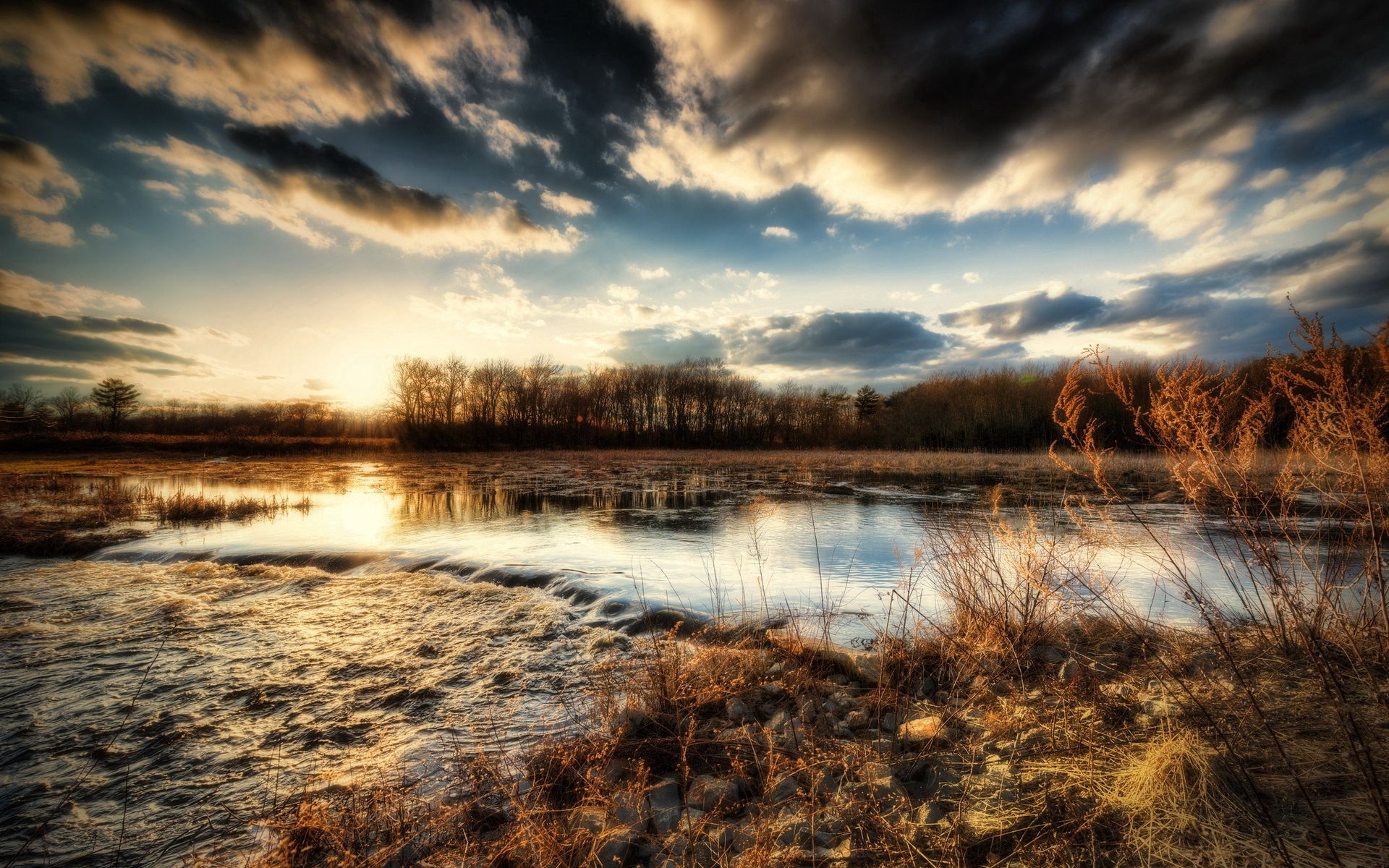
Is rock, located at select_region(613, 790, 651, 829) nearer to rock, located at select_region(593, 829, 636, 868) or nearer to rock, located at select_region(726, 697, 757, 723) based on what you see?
rock, located at select_region(593, 829, 636, 868)

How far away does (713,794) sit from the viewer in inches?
118

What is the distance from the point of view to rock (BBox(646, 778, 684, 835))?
2875mm

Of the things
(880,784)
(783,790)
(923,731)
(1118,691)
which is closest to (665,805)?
(783,790)

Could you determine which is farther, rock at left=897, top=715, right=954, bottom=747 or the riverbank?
rock at left=897, top=715, right=954, bottom=747

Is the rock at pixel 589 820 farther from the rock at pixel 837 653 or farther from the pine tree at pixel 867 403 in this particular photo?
the pine tree at pixel 867 403

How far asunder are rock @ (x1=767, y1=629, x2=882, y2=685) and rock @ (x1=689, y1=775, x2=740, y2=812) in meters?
1.84

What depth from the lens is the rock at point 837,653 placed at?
4.58m

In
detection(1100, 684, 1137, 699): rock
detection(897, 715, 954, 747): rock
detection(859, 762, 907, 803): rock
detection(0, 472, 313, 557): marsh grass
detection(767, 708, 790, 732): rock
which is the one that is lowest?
detection(0, 472, 313, 557): marsh grass

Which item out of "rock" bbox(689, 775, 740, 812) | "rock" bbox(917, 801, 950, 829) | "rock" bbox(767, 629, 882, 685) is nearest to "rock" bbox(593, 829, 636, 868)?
"rock" bbox(689, 775, 740, 812)

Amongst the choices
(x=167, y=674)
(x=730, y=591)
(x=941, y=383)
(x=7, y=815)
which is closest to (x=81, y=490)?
(x=167, y=674)

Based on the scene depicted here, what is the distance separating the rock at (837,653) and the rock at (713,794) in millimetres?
1839

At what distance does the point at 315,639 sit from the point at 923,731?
6460 mm

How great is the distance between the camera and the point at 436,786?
345 centimetres

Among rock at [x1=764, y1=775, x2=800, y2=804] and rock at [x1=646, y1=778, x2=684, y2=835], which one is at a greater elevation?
rock at [x1=764, y1=775, x2=800, y2=804]
